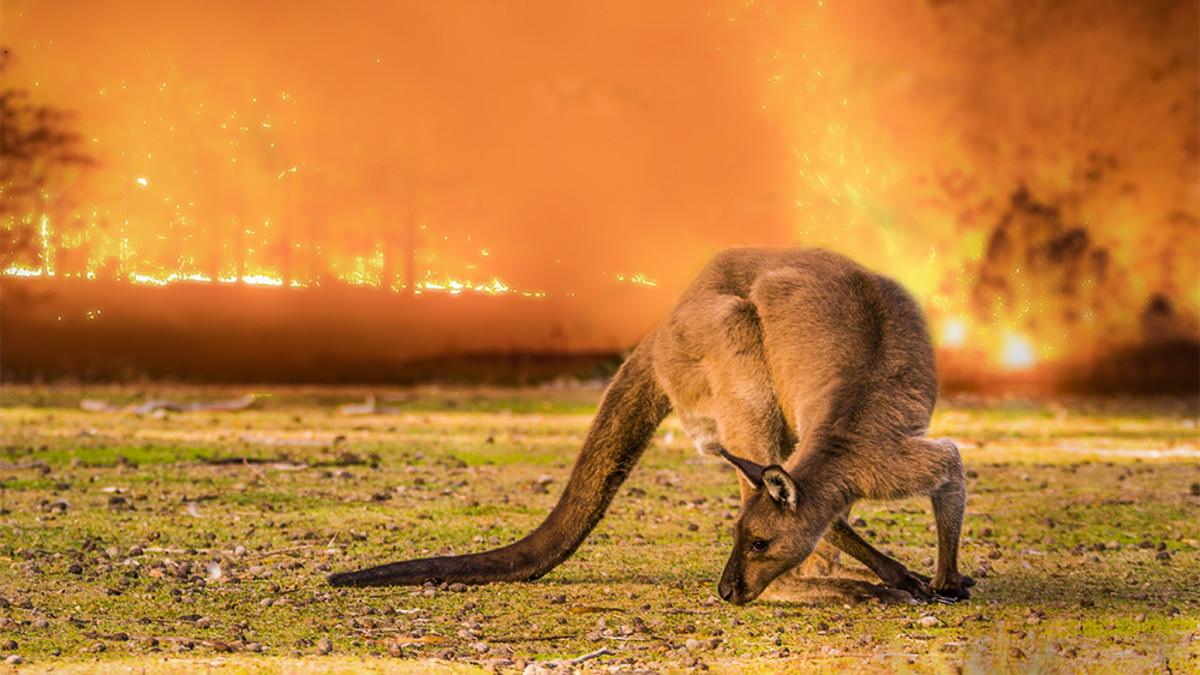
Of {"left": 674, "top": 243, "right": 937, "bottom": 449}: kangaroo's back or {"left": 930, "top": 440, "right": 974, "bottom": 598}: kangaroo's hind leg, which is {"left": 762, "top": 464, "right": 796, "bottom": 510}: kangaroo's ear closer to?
{"left": 674, "top": 243, "right": 937, "bottom": 449}: kangaroo's back

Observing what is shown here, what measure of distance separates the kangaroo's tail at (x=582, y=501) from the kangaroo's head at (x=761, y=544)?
46.9 inches

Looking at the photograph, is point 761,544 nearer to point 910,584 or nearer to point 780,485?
point 780,485

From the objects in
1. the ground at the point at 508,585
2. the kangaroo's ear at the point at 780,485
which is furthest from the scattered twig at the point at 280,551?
the kangaroo's ear at the point at 780,485

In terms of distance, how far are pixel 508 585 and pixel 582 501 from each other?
67cm

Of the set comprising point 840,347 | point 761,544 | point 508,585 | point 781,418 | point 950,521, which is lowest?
point 508,585

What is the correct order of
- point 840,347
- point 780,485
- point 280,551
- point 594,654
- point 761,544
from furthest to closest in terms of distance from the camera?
point 280,551
point 840,347
point 761,544
point 780,485
point 594,654

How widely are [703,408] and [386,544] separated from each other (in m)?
2.62

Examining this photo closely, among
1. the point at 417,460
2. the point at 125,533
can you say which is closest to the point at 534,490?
the point at 417,460

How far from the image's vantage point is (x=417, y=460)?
12.3 m

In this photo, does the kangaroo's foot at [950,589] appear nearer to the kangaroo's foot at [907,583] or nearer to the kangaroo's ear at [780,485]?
the kangaroo's foot at [907,583]

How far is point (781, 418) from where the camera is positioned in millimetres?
6527

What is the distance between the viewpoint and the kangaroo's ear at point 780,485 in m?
5.39

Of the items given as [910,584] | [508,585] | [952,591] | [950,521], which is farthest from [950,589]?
[508,585]

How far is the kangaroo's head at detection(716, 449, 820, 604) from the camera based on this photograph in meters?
5.69
